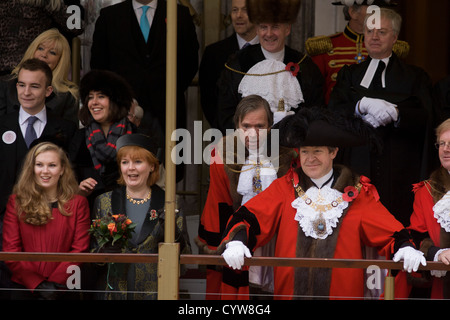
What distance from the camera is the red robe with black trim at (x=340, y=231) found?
479 cm

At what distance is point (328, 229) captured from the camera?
15.8ft

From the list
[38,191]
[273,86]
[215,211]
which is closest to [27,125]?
[38,191]

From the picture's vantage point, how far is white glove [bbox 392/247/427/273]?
435 cm

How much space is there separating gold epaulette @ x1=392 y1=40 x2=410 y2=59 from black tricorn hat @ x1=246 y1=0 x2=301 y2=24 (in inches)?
28.7

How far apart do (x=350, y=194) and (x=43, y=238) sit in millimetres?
1584

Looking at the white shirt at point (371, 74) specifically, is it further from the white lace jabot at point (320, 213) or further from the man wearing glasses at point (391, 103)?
the white lace jabot at point (320, 213)

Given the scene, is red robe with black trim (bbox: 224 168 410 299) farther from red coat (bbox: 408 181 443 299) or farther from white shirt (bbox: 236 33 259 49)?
white shirt (bbox: 236 33 259 49)

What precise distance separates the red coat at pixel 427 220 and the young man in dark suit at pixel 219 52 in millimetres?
1493

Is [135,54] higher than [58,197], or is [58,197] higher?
[135,54]

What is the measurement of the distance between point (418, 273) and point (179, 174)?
189 centimetres

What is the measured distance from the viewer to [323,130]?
190 inches

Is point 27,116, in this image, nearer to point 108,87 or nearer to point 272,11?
point 108,87
